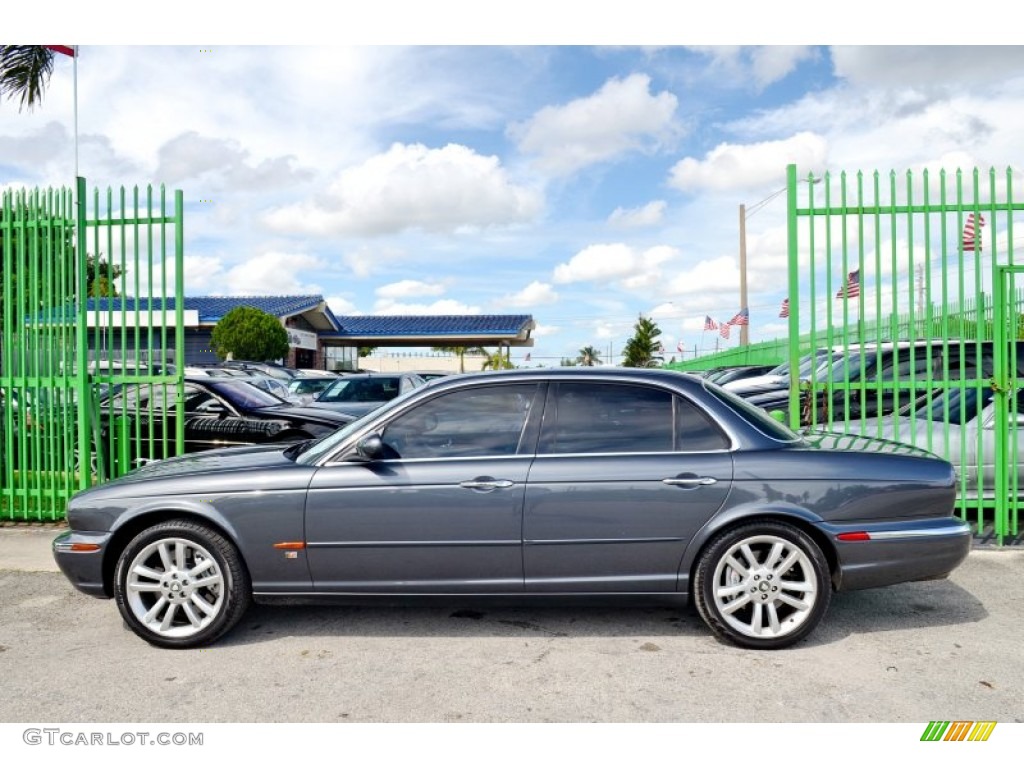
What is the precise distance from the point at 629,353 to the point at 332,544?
6665cm

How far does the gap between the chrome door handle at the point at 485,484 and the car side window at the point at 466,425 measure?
170 mm

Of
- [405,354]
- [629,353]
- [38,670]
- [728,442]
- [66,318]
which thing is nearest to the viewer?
[38,670]

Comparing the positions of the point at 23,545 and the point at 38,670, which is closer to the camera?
the point at 38,670

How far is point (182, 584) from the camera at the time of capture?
4.39m

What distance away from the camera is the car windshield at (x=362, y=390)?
1176 cm

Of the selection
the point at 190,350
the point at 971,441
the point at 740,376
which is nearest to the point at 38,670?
the point at 971,441

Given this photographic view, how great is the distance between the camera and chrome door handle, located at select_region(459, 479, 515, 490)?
4.31 m

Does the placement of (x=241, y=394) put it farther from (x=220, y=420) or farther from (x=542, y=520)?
(x=542, y=520)

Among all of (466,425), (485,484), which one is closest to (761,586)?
(485,484)

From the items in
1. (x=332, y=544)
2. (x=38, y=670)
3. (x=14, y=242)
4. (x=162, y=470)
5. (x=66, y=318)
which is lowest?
(x=38, y=670)

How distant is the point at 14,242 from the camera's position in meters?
7.64

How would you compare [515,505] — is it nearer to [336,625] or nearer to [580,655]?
[580,655]

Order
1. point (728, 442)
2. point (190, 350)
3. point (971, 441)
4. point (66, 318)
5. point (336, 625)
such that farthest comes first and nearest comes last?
1. point (190, 350)
2. point (66, 318)
3. point (971, 441)
4. point (336, 625)
5. point (728, 442)

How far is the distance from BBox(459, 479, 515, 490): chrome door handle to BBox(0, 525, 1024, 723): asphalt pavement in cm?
85
